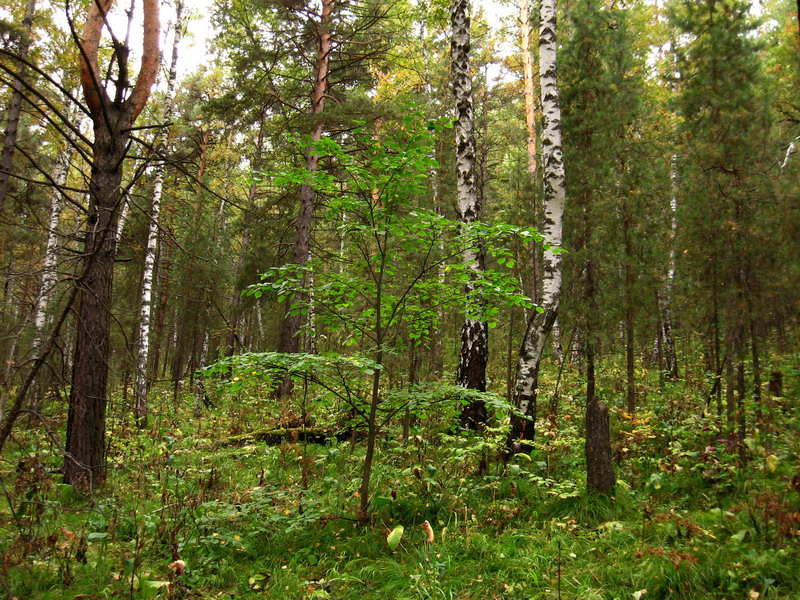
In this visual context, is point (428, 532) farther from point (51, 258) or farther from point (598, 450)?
point (51, 258)

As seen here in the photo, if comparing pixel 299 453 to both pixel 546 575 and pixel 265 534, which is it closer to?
pixel 265 534

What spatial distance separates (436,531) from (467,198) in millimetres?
5194

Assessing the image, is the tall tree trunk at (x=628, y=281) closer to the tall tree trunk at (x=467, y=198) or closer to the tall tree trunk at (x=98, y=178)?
the tall tree trunk at (x=467, y=198)

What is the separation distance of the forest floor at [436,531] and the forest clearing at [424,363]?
0.11ft

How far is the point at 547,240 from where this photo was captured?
709cm

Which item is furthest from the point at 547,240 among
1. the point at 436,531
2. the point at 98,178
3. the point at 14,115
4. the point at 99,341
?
the point at 14,115

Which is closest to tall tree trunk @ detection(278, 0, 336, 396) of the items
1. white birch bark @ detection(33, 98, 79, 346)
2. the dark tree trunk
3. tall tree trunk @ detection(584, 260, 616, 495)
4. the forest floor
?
white birch bark @ detection(33, 98, 79, 346)

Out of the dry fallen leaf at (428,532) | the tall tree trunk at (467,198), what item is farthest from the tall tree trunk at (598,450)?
the tall tree trunk at (467,198)

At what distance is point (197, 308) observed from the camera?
1683cm

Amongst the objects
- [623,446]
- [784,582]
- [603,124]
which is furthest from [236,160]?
[784,582]

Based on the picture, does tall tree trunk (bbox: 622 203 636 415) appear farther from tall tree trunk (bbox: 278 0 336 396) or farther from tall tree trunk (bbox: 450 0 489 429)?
tall tree trunk (bbox: 278 0 336 396)

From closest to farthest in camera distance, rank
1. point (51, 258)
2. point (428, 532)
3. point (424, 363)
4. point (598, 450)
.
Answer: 1. point (428, 532)
2. point (598, 450)
3. point (51, 258)
4. point (424, 363)

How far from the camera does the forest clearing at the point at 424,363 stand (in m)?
3.54

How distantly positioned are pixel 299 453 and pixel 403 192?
4.87m
